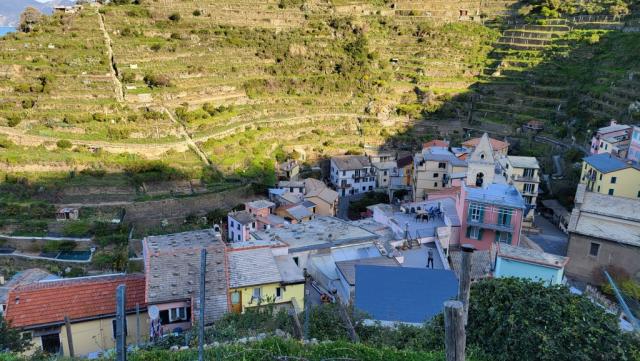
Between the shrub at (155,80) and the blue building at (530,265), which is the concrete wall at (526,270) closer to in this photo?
the blue building at (530,265)

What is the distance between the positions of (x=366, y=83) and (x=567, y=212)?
21.1 metres

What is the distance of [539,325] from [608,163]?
20964 mm

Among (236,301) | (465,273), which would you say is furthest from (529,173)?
(465,273)

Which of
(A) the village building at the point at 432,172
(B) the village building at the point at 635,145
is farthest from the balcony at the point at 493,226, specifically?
(B) the village building at the point at 635,145

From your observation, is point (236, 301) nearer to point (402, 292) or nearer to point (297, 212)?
point (402, 292)

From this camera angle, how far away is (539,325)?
25.1ft

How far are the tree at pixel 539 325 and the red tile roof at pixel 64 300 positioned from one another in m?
8.97

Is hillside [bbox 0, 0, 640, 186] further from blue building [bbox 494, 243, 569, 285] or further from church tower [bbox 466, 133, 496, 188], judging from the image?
blue building [bbox 494, 243, 569, 285]

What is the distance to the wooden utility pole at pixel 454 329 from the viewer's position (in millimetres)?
4059

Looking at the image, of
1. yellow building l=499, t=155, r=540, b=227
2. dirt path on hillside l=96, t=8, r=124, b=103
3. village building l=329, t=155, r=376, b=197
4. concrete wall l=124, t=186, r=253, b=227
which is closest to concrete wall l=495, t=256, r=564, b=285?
yellow building l=499, t=155, r=540, b=227

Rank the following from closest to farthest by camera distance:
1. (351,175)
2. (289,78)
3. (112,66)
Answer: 1. (112,66)
2. (351,175)
3. (289,78)

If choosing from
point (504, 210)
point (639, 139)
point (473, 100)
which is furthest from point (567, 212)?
point (473, 100)

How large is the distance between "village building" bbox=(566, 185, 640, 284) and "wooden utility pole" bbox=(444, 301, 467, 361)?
18.0 m

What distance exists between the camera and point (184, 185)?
25453 millimetres
